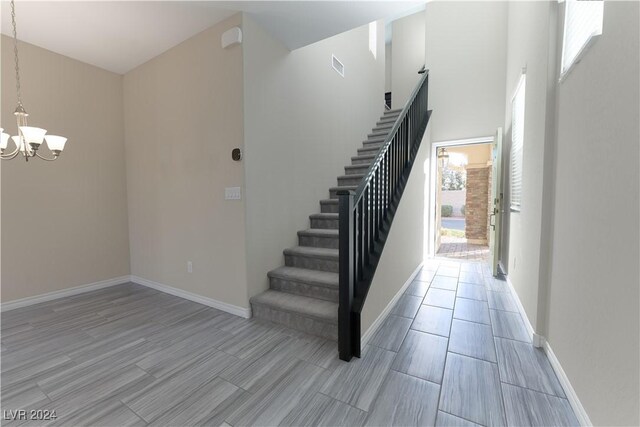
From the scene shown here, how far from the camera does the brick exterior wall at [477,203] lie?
6.75 metres

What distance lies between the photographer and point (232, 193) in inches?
100

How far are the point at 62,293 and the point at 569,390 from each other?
4848 mm

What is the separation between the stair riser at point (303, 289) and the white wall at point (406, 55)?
17.8ft

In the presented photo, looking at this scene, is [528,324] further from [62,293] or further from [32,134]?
[62,293]

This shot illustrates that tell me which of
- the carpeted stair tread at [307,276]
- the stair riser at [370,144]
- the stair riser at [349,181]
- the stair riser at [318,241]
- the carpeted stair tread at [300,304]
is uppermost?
the stair riser at [370,144]

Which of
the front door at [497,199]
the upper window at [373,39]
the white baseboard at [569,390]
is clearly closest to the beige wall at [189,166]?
the white baseboard at [569,390]

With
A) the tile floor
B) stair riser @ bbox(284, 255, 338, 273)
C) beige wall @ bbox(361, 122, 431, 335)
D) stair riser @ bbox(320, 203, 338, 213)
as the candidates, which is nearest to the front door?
beige wall @ bbox(361, 122, 431, 335)

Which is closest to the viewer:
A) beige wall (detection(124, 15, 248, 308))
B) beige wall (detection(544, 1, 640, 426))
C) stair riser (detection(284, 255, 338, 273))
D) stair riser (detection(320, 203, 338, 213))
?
beige wall (detection(544, 1, 640, 426))

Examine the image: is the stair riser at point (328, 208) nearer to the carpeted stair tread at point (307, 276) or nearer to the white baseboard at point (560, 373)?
the carpeted stair tread at point (307, 276)

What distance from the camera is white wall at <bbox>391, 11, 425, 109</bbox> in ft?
20.7

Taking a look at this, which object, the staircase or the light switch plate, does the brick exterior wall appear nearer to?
the staircase

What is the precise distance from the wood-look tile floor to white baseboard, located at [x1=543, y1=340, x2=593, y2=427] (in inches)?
1.4

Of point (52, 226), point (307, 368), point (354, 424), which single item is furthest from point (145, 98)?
point (354, 424)

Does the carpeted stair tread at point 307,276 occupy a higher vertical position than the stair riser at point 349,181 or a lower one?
lower
